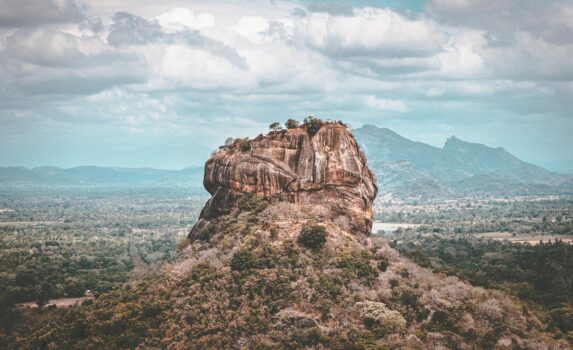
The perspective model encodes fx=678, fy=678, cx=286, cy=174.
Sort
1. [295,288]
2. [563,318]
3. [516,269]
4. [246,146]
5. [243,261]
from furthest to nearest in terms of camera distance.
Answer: [516,269]
[246,146]
[563,318]
[243,261]
[295,288]

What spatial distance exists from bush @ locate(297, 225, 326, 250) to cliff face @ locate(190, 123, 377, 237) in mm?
5644

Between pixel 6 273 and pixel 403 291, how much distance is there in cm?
8033

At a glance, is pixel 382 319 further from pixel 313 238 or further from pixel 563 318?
pixel 563 318

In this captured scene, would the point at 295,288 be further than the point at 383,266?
No

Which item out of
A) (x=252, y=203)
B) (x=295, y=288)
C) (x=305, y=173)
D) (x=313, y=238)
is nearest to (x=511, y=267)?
(x=305, y=173)

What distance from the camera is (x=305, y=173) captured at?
60438 mm

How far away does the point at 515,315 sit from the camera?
4909cm

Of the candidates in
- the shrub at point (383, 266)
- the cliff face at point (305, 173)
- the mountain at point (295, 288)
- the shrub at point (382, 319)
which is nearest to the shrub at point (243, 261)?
Result: the mountain at point (295, 288)

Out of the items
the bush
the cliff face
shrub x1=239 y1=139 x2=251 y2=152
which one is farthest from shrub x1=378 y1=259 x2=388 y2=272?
shrub x1=239 y1=139 x2=251 y2=152

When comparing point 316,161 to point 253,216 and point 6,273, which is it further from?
point 6,273

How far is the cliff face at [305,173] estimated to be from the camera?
59562 millimetres

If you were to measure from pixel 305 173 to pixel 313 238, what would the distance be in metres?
9.22

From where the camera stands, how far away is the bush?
52750 mm

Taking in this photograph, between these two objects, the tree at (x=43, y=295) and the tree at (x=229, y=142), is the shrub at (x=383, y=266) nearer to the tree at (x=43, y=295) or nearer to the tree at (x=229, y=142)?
the tree at (x=229, y=142)
